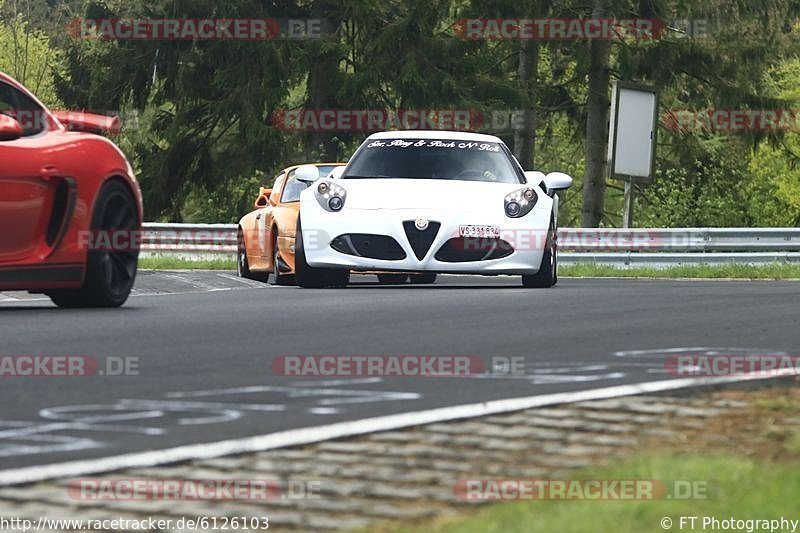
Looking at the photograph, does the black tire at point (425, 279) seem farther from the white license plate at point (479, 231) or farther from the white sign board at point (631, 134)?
the white sign board at point (631, 134)

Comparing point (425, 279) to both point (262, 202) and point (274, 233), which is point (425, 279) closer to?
point (262, 202)

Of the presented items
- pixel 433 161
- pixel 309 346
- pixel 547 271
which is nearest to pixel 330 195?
pixel 433 161

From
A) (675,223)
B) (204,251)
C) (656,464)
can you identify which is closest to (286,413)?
(656,464)

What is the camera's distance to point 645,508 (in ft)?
17.0

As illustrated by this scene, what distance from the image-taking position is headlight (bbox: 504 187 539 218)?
1659 cm

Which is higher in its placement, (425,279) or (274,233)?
(274,233)

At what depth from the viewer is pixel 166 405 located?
756 cm

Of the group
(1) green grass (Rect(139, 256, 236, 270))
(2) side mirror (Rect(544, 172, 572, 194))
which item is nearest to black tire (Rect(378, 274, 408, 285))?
(2) side mirror (Rect(544, 172, 572, 194))

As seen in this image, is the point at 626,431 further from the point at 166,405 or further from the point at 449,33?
the point at 449,33

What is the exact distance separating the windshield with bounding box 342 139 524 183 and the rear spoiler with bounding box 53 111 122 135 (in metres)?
5.35

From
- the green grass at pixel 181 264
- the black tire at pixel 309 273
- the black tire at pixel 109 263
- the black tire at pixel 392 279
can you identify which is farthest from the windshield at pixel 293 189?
the black tire at pixel 109 263

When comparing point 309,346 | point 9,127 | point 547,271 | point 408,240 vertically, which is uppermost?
point 9,127

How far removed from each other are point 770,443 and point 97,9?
37700 millimetres

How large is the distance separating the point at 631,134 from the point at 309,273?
618 inches
